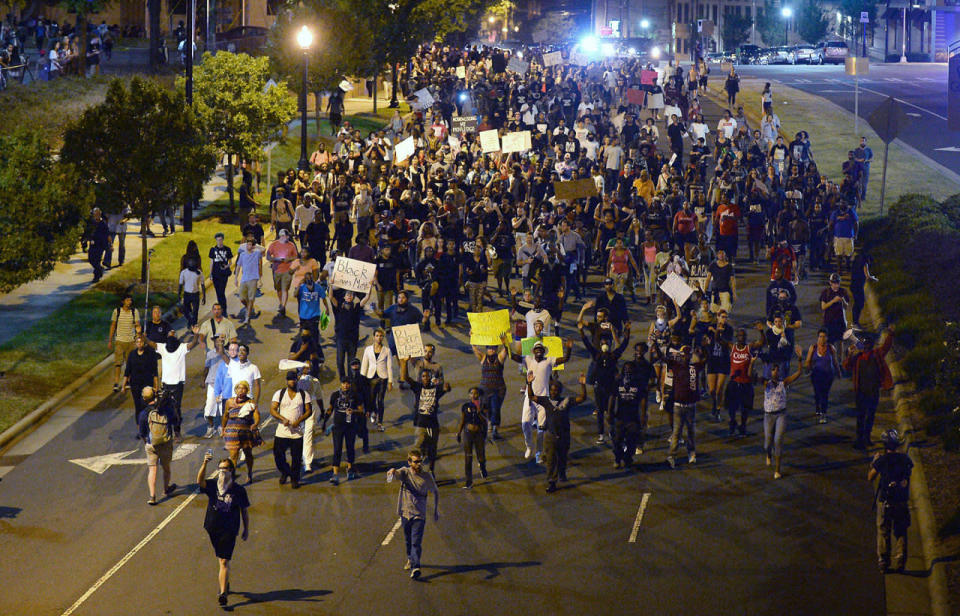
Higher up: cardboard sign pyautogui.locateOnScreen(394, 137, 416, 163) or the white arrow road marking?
cardboard sign pyautogui.locateOnScreen(394, 137, 416, 163)

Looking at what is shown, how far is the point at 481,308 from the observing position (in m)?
25.5

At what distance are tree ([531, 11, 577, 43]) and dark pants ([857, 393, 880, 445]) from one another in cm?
15761

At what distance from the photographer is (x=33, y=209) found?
75.3 ft

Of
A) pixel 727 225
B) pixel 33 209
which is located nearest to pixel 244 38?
pixel 727 225

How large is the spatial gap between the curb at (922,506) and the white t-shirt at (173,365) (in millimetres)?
10502

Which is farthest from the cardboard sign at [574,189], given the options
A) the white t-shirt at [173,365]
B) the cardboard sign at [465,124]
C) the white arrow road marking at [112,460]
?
the white arrow road marking at [112,460]

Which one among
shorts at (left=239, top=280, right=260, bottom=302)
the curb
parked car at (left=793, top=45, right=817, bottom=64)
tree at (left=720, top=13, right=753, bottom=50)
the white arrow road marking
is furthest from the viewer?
tree at (left=720, top=13, right=753, bottom=50)

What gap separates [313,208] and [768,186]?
11.2 metres

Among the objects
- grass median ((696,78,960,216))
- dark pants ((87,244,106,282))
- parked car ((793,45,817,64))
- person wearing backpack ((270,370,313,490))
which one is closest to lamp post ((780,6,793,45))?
parked car ((793,45,817,64))

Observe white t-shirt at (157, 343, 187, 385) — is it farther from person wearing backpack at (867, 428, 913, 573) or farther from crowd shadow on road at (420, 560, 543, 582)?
person wearing backpack at (867, 428, 913, 573)

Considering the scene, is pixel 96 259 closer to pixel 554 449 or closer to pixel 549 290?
pixel 549 290

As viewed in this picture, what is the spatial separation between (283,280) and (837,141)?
96.2 ft

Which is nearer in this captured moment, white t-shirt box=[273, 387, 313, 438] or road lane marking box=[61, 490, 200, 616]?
road lane marking box=[61, 490, 200, 616]

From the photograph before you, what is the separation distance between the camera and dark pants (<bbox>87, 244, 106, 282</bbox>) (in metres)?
28.9
